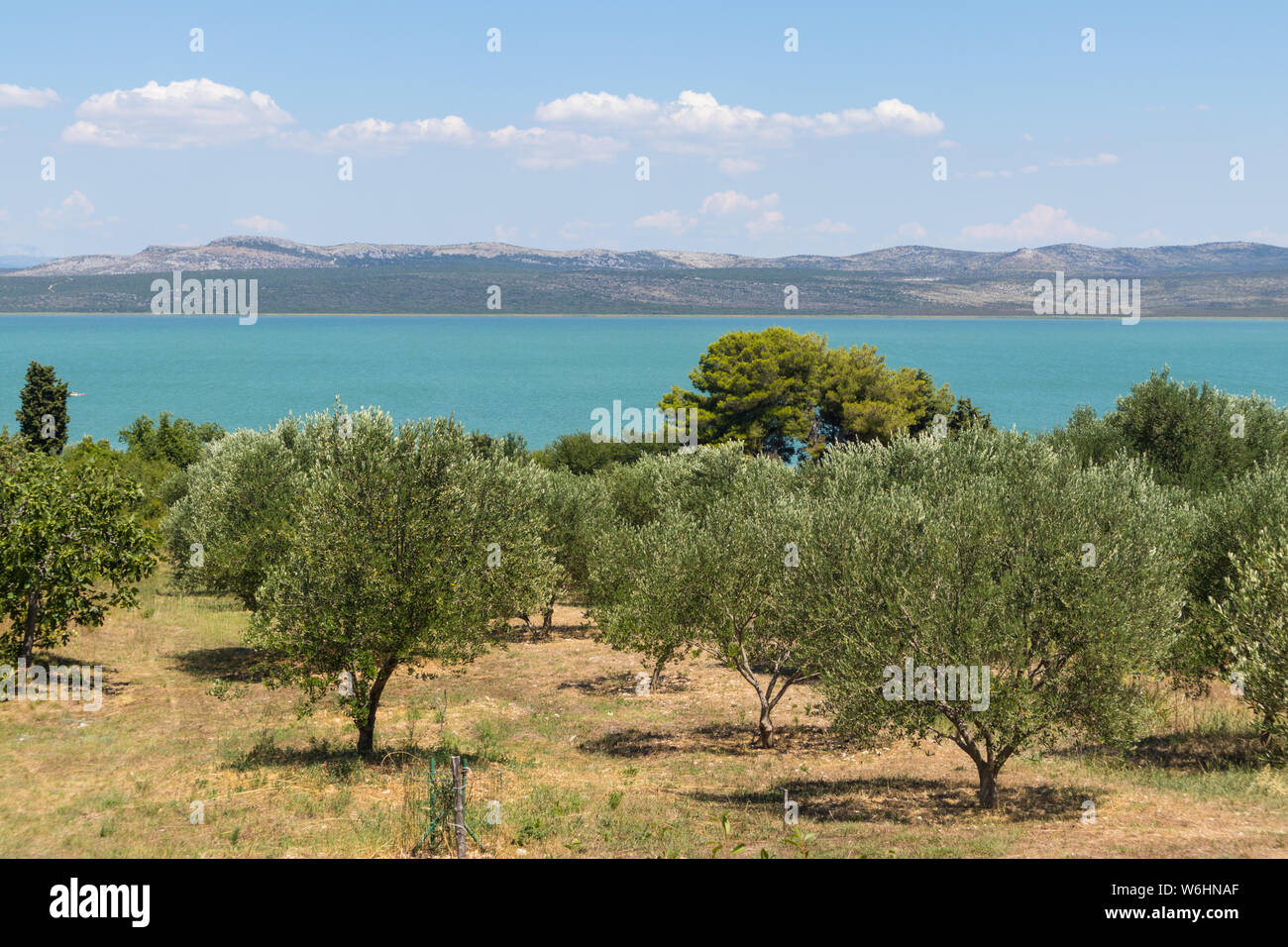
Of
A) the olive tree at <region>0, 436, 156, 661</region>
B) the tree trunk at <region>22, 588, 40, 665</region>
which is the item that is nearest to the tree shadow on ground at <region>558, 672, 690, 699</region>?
the olive tree at <region>0, 436, 156, 661</region>

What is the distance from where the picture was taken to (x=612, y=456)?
104625 millimetres

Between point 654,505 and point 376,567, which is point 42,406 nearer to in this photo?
point 654,505

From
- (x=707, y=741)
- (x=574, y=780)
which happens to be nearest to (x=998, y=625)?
(x=574, y=780)

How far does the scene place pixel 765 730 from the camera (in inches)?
1453

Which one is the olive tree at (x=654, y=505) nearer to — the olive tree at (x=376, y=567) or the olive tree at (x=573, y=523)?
the olive tree at (x=573, y=523)

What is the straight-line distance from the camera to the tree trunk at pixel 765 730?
36.7 meters

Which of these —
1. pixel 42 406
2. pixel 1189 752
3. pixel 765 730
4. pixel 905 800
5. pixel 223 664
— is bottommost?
pixel 223 664

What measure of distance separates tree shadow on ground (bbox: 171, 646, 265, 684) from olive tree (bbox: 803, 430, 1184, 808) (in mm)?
31321

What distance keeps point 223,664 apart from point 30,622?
1172cm

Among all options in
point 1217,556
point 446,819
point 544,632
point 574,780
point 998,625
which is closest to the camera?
point 446,819

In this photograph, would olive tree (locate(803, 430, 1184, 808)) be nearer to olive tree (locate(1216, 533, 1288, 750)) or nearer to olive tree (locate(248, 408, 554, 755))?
olive tree (locate(1216, 533, 1288, 750))

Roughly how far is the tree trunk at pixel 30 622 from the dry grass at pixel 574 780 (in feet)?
8.52

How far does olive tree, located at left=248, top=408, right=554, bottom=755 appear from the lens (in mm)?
28969
